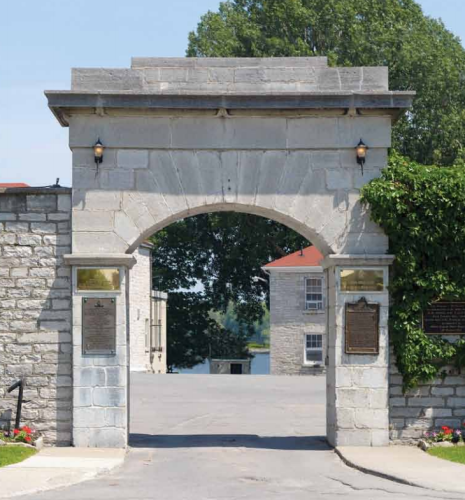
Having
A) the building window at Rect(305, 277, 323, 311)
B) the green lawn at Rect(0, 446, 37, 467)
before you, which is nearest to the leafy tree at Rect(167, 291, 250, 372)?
the building window at Rect(305, 277, 323, 311)

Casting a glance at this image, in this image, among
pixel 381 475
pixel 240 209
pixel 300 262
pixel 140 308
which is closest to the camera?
pixel 381 475

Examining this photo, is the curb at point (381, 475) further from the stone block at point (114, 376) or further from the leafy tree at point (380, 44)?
the leafy tree at point (380, 44)

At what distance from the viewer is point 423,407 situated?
49.2ft

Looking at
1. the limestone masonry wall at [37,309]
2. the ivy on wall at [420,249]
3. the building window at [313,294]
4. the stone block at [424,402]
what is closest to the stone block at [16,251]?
the limestone masonry wall at [37,309]

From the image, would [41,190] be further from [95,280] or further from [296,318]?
[296,318]

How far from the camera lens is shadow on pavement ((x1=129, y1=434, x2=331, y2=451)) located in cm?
1532

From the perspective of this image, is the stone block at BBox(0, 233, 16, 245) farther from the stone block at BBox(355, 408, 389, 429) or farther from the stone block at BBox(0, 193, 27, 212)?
the stone block at BBox(355, 408, 389, 429)

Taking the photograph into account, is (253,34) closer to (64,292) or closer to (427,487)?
(64,292)

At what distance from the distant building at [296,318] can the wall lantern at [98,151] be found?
28602 millimetres

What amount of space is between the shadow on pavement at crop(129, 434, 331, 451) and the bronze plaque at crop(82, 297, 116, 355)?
161cm

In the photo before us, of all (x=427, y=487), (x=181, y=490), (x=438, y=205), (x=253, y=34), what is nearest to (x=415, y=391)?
(x=438, y=205)

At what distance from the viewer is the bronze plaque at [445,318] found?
1508 centimetres

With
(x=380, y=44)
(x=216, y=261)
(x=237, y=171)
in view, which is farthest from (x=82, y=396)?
(x=216, y=261)

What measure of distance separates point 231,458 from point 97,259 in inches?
130
